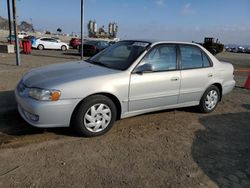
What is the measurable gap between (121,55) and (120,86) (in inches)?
37.3

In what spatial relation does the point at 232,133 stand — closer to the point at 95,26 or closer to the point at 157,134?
the point at 157,134

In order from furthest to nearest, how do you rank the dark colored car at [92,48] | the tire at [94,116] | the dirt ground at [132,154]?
the dark colored car at [92,48] < the tire at [94,116] < the dirt ground at [132,154]

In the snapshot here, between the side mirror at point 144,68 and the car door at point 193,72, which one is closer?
the side mirror at point 144,68

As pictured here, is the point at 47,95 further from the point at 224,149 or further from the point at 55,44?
the point at 55,44

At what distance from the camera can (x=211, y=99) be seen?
595 centimetres

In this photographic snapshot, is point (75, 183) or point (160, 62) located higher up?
point (160, 62)

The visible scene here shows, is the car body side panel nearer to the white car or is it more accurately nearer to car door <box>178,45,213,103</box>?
car door <box>178,45,213,103</box>

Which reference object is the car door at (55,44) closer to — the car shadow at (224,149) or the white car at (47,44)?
the white car at (47,44)

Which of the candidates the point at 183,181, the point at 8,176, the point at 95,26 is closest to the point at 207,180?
the point at 183,181

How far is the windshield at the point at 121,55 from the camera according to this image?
4751mm

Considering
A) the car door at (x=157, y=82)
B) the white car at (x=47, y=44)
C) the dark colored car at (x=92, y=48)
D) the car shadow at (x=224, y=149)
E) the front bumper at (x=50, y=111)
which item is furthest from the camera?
the white car at (x=47, y=44)

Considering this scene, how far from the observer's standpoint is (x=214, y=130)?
504cm

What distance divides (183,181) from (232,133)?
2166mm

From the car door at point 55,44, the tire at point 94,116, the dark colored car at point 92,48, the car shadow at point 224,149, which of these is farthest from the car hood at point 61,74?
the car door at point 55,44
